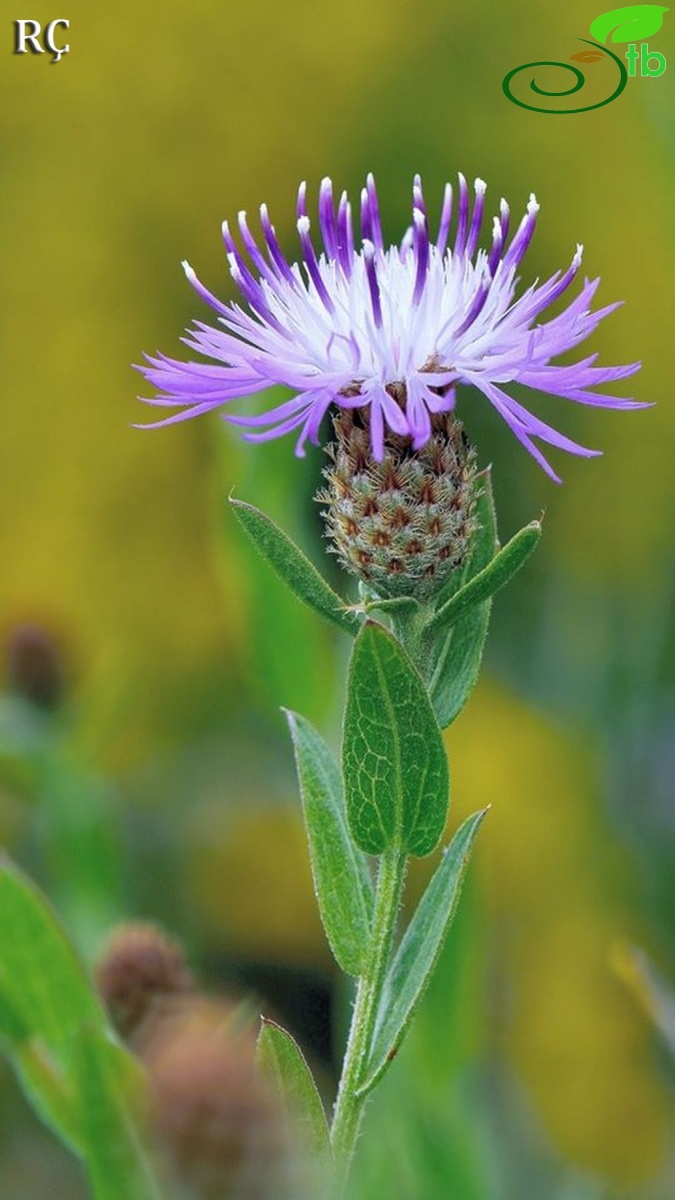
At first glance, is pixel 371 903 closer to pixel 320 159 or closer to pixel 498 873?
pixel 498 873

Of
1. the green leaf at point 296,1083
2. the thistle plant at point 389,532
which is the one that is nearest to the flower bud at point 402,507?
the thistle plant at point 389,532

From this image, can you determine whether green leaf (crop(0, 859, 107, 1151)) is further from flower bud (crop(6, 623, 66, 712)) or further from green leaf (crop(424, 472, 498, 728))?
flower bud (crop(6, 623, 66, 712))

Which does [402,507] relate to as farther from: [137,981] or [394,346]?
[137,981]

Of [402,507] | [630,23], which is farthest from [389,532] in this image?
[630,23]

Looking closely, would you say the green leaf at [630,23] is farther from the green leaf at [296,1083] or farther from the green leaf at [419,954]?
the green leaf at [296,1083]

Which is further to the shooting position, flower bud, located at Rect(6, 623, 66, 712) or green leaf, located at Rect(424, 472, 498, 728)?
flower bud, located at Rect(6, 623, 66, 712)

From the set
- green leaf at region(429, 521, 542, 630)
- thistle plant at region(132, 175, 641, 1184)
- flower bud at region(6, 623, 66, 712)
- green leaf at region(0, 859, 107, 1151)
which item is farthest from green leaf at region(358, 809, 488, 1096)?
flower bud at region(6, 623, 66, 712)
